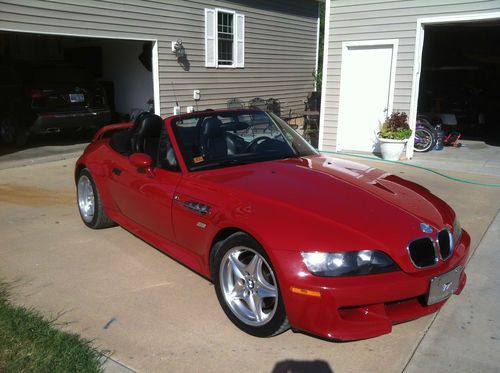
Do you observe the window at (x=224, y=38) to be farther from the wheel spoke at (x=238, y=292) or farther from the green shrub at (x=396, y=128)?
the wheel spoke at (x=238, y=292)

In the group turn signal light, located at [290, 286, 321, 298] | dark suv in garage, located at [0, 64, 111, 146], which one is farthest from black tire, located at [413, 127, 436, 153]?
turn signal light, located at [290, 286, 321, 298]

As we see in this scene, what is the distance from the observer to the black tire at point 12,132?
10242mm

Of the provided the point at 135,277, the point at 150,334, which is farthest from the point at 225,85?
the point at 150,334

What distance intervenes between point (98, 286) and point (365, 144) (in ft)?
25.4

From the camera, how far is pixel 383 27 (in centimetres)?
958

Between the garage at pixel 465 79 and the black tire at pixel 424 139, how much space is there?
252cm

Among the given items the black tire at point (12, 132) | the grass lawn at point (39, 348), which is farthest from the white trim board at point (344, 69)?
the grass lawn at point (39, 348)

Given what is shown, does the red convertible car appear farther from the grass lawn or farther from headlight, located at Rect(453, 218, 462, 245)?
the grass lawn

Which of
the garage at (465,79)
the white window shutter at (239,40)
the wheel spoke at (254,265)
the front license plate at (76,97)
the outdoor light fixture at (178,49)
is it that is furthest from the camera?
the white window shutter at (239,40)

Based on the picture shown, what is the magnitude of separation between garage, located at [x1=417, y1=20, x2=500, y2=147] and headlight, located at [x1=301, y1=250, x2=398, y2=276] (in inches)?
448

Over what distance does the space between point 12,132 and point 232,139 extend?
8222mm

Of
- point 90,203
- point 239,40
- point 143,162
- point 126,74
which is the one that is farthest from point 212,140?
point 126,74

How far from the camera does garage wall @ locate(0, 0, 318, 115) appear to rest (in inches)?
352

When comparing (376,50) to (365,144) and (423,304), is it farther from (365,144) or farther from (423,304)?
(423,304)
